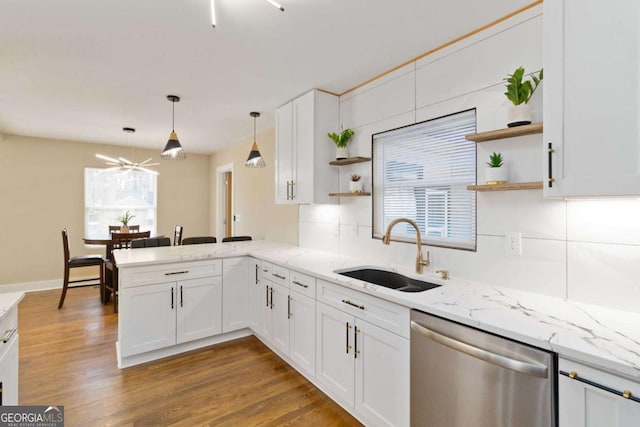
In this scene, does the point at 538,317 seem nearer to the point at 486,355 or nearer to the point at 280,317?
the point at 486,355

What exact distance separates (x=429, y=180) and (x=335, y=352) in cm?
140

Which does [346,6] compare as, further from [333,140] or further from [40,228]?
[40,228]

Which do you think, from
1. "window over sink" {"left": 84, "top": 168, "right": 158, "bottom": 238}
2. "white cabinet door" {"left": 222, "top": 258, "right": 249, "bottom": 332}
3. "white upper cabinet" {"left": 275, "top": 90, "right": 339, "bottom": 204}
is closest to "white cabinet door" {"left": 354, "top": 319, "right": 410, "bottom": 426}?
"white upper cabinet" {"left": 275, "top": 90, "right": 339, "bottom": 204}

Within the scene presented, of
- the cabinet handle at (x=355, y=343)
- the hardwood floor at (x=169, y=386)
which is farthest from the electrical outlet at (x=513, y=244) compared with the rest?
the hardwood floor at (x=169, y=386)

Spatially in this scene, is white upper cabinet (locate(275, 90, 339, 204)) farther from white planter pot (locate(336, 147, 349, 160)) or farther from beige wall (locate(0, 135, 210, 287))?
beige wall (locate(0, 135, 210, 287))

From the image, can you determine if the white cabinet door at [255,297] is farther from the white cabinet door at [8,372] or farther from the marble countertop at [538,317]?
the white cabinet door at [8,372]

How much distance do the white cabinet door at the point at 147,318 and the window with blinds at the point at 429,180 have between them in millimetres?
1974

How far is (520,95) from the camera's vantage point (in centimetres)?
163

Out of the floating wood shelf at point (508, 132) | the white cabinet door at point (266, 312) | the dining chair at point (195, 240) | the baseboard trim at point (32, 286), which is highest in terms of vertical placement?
the floating wood shelf at point (508, 132)

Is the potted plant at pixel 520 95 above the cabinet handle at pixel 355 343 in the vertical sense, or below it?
above

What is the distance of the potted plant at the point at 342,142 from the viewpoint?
9.21 feet

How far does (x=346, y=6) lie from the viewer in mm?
1732

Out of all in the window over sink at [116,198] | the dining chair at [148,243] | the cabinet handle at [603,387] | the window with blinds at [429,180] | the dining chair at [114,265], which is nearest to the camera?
the cabinet handle at [603,387]

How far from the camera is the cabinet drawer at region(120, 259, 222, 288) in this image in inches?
102
